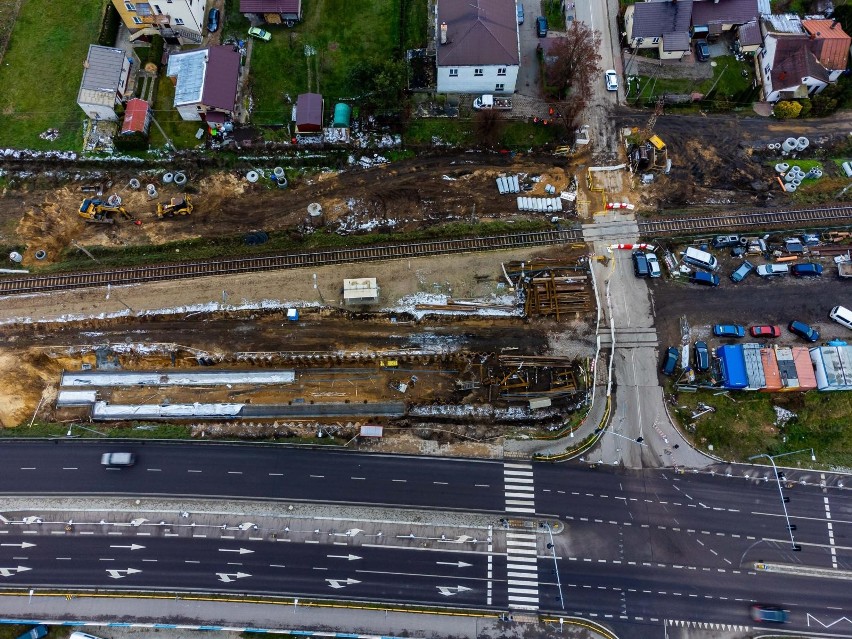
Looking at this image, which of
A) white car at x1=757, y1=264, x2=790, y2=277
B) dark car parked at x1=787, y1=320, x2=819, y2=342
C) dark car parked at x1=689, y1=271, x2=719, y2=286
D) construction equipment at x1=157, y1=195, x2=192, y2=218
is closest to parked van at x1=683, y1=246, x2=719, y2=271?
dark car parked at x1=689, y1=271, x2=719, y2=286

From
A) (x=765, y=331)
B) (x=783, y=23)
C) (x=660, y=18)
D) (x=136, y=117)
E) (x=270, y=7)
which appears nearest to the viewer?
(x=765, y=331)

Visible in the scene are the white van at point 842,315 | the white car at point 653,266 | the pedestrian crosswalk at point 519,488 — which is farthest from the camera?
the white car at point 653,266

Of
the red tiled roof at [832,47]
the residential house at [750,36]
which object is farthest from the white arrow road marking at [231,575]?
the red tiled roof at [832,47]

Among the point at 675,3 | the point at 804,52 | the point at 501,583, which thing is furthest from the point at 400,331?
the point at 804,52

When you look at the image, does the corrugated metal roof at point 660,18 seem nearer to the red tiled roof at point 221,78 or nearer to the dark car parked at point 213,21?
the red tiled roof at point 221,78

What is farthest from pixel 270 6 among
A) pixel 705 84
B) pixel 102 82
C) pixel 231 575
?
pixel 231 575

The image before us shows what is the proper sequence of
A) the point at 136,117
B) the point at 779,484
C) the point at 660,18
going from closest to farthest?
the point at 779,484 < the point at 136,117 < the point at 660,18

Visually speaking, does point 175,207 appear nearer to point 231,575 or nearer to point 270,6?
point 270,6
